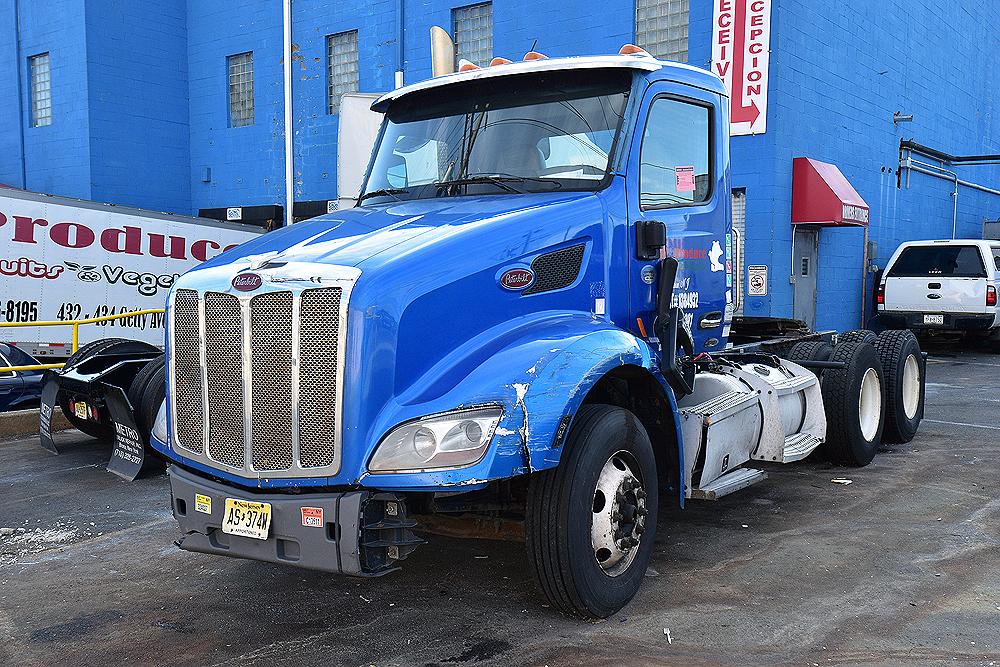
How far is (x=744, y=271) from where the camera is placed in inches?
643

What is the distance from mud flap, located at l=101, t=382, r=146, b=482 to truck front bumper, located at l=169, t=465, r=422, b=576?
105 inches

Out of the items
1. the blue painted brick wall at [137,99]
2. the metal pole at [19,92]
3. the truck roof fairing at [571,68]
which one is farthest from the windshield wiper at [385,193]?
the metal pole at [19,92]

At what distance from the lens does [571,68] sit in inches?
215

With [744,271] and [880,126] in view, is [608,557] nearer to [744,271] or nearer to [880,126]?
[744,271]

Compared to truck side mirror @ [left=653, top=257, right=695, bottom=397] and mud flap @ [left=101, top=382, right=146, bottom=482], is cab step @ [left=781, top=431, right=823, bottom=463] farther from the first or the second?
mud flap @ [left=101, top=382, right=146, bottom=482]

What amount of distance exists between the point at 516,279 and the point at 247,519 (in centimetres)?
164

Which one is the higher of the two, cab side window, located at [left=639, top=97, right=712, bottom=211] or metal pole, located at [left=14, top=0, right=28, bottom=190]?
metal pole, located at [left=14, top=0, right=28, bottom=190]

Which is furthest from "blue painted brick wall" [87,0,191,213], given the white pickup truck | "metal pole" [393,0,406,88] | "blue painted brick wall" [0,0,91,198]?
the white pickup truck

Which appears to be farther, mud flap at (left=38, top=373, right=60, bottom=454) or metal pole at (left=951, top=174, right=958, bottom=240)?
metal pole at (left=951, top=174, right=958, bottom=240)

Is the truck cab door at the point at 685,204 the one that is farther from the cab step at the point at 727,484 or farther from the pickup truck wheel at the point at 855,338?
the pickup truck wheel at the point at 855,338

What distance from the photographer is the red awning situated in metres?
16.0

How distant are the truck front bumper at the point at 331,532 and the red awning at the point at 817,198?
13526mm

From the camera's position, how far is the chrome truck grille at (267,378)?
404 centimetres

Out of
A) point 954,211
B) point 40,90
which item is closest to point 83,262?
point 40,90
